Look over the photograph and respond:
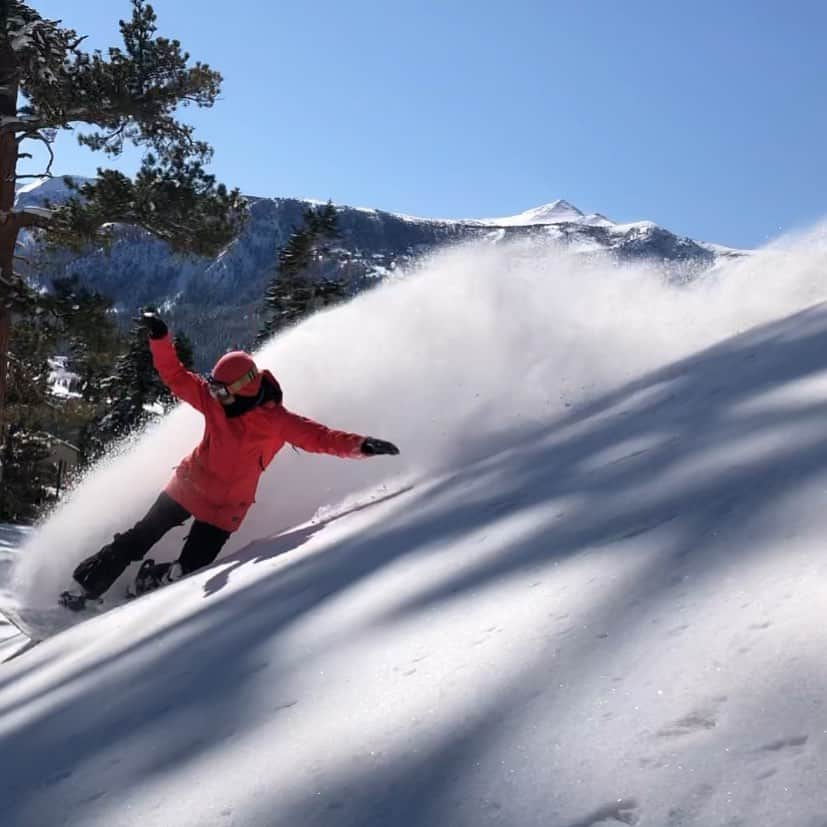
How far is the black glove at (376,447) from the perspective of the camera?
15.3 ft

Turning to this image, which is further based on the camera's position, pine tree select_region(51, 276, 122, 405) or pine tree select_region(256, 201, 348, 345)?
pine tree select_region(256, 201, 348, 345)

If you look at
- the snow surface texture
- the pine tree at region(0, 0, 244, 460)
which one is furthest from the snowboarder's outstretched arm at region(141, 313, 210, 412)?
the pine tree at region(0, 0, 244, 460)

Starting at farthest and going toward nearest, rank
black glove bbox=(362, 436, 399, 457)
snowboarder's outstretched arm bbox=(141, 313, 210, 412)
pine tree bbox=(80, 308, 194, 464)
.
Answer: pine tree bbox=(80, 308, 194, 464) < snowboarder's outstretched arm bbox=(141, 313, 210, 412) < black glove bbox=(362, 436, 399, 457)

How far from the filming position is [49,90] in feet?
35.2

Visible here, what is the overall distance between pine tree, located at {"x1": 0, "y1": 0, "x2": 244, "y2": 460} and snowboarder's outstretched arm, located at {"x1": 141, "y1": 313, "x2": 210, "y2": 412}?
6993 mm

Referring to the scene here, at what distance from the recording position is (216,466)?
5043 millimetres

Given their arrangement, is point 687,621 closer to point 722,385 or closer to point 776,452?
point 776,452

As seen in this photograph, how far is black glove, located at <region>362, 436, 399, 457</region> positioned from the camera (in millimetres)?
4676

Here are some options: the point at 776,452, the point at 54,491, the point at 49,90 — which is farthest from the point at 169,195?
the point at 54,491

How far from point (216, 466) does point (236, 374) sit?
615 millimetres

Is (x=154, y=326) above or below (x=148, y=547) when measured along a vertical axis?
above

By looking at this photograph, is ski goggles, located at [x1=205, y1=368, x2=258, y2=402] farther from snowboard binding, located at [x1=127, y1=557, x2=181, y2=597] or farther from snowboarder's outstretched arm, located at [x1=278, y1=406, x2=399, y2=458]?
snowboard binding, located at [x1=127, y1=557, x2=181, y2=597]

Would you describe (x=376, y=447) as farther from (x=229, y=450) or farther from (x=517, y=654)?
(x=517, y=654)

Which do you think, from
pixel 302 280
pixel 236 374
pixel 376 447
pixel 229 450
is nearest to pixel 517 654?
pixel 376 447
